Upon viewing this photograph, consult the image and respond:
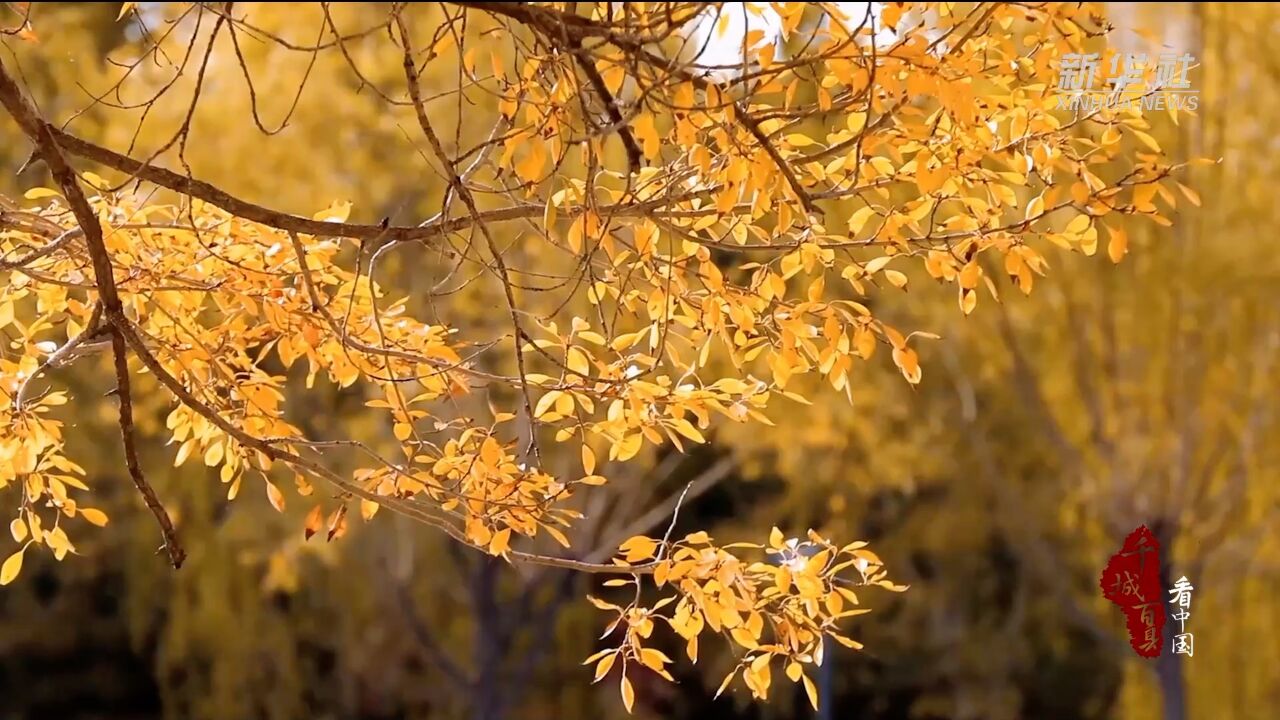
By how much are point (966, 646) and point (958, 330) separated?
274 cm

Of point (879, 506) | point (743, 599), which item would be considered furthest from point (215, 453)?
point (879, 506)

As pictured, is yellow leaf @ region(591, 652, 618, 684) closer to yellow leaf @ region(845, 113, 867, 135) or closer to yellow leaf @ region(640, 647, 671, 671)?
yellow leaf @ region(640, 647, 671, 671)

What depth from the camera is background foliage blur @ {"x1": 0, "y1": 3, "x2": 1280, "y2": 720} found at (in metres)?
5.41

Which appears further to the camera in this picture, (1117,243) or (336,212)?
(336,212)

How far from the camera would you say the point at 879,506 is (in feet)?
27.2

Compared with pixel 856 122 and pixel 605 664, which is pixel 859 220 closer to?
pixel 856 122

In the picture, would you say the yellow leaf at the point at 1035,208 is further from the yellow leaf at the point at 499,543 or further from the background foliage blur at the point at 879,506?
the background foliage blur at the point at 879,506

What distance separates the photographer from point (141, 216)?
1.84m

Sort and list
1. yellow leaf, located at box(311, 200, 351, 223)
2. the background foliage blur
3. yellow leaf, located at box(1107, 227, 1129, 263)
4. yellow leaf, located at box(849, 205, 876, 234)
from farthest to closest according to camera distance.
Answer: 1. the background foliage blur
2. yellow leaf, located at box(311, 200, 351, 223)
3. yellow leaf, located at box(849, 205, 876, 234)
4. yellow leaf, located at box(1107, 227, 1129, 263)

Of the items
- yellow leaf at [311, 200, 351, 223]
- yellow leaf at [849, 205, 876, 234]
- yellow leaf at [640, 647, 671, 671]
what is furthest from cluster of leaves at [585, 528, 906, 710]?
yellow leaf at [311, 200, 351, 223]

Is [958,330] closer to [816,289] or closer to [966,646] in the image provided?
[966,646]

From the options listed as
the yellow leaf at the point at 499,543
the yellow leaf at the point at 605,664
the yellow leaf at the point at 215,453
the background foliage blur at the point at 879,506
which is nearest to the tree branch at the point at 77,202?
the yellow leaf at the point at 215,453

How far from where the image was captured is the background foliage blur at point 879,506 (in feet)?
17.7

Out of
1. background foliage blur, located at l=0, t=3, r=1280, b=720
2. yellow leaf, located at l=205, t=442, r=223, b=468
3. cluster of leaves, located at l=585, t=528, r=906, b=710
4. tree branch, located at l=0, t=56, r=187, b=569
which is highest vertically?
background foliage blur, located at l=0, t=3, r=1280, b=720
